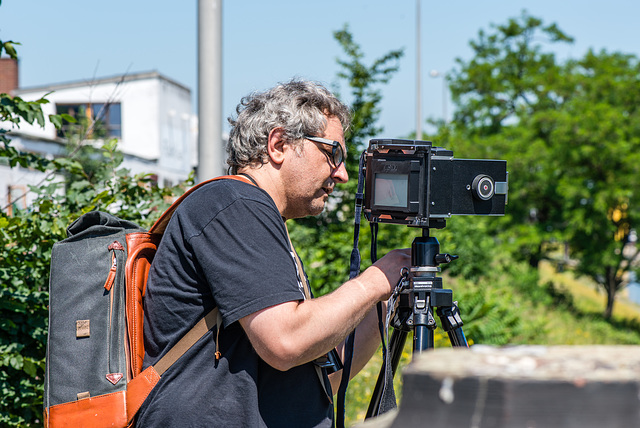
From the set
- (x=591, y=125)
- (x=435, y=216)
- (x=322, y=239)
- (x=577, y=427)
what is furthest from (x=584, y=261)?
(x=577, y=427)

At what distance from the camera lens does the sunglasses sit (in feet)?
1.61

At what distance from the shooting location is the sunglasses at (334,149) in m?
1.91

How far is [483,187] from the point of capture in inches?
87.0

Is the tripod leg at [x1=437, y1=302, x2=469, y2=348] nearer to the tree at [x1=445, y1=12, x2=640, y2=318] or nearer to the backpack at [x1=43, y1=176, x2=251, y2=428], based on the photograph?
the backpack at [x1=43, y1=176, x2=251, y2=428]

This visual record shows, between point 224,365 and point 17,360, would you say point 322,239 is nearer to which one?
point 17,360

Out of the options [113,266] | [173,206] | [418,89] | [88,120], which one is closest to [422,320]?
[173,206]

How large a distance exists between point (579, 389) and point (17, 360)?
2558mm

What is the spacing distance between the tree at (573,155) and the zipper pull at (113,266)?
1759 cm

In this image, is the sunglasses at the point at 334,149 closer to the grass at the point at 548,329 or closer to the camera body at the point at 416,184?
the camera body at the point at 416,184

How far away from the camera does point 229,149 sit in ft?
6.63

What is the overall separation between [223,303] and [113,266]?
434 mm

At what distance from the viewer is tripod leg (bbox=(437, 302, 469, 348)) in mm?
2061

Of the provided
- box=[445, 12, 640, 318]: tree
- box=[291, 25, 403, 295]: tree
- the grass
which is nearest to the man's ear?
Answer: the grass

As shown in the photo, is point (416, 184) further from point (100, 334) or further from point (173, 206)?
point (100, 334)
